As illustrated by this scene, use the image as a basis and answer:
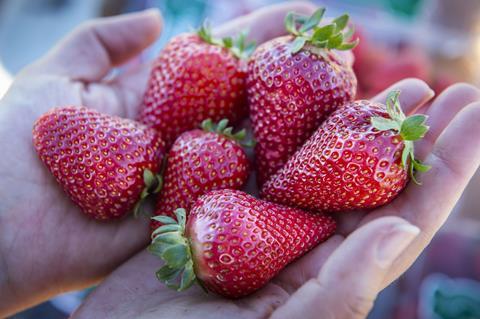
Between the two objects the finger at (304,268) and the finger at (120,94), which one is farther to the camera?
the finger at (120,94)

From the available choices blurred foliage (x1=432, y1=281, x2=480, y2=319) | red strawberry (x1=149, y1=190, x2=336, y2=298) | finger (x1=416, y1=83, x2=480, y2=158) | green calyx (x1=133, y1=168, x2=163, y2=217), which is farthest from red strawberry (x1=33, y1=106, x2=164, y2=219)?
blurred foliage (x1=432, y1=281, x2=480, y2=319)

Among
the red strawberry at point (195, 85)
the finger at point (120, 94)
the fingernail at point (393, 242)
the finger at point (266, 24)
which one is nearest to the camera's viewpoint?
the fingernail at point (393, 242)

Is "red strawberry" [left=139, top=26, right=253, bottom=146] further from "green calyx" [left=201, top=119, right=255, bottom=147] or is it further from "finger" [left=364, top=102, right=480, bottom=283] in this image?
"finger" [left=364, top=102, right=480, bottom=283]

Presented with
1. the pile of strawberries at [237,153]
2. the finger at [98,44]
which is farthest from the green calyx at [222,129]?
the finger at [98,44]

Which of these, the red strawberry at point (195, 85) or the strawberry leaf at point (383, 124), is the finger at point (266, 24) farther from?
the strawberry leaf at point (383, 124)

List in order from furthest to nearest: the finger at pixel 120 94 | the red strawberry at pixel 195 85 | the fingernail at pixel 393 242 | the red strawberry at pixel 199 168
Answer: the finger at pixel 120 94 < the red strawberry at pixel 195 85 < the red strawberry at pixel 199 168 < the fingernail at pixel 393 242

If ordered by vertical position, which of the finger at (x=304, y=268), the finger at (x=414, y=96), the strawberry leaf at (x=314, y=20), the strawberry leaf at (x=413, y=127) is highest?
the strawberry leaf at (x=314, y=20)

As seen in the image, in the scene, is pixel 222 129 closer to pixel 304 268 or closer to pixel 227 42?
pixel 227 42
